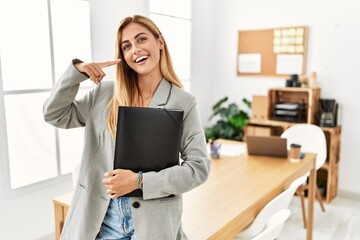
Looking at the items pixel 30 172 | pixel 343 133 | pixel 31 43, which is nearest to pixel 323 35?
pixel 343 133

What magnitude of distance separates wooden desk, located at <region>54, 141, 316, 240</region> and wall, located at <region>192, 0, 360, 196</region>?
4.59ft

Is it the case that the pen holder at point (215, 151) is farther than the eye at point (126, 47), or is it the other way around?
the pen holder at point (215, 151)

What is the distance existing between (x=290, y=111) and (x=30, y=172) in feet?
8.64

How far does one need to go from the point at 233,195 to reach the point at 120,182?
0.91m

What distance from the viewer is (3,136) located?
2438 millimetres

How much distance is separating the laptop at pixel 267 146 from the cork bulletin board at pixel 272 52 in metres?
1.71

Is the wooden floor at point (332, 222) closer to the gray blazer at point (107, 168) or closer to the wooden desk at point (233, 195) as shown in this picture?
the wooden desk at point (233, 195)

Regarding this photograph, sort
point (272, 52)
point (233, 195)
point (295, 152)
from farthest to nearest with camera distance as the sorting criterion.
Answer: point (272, 52) < point (295, 152) < point (233, 195)

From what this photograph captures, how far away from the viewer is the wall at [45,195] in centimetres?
251

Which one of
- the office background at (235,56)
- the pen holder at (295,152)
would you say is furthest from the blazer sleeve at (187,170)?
the office background at (235,56)

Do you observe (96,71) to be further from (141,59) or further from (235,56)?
(235,56)

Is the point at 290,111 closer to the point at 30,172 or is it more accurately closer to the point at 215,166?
the point at 215,166

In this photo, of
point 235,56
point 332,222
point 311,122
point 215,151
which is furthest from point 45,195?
point 235,56

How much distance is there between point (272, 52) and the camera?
4074 mm
